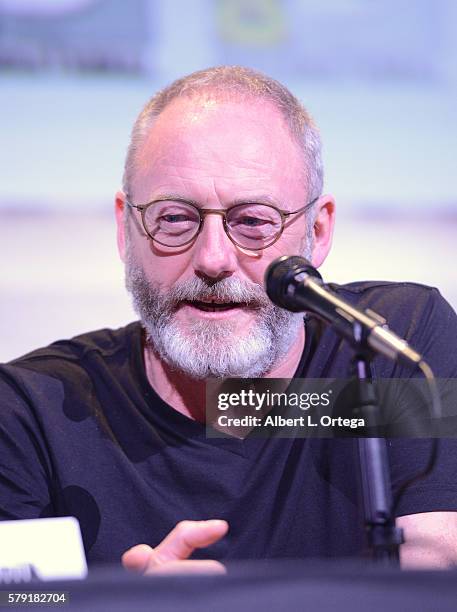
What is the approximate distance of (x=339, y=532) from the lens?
5.50 ft

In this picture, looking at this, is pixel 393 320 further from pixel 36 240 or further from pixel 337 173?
pixel 36 240

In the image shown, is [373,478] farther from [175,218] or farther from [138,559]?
[175,218]

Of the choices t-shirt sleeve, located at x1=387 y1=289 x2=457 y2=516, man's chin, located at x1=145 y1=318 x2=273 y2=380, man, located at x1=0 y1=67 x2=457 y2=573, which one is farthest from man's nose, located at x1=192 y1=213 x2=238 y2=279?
t-shirt sleeve, located at x1=387 y1=289 x2=457 y2=516

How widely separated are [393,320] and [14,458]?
79 cm

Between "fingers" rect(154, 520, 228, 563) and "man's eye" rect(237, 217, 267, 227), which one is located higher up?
"man's eye" rect(237, 217, 267, 227)

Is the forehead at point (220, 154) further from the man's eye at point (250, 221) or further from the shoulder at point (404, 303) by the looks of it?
the shoulder at point (404, 303)

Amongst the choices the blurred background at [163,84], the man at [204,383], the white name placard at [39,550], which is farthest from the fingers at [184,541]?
the blurred background at [163,84]

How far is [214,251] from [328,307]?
512 millimetres

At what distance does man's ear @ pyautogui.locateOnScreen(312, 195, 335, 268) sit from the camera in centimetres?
188

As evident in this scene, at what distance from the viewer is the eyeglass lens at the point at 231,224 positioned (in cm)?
169

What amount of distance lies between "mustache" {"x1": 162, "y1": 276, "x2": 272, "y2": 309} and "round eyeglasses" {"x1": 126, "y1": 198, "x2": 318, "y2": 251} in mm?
71

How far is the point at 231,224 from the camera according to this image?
1686 millimetres

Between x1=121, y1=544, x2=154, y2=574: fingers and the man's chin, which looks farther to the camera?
the man's chin

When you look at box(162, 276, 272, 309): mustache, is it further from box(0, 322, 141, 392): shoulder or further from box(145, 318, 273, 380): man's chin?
box(0, 322, 141, 392): shoulder
